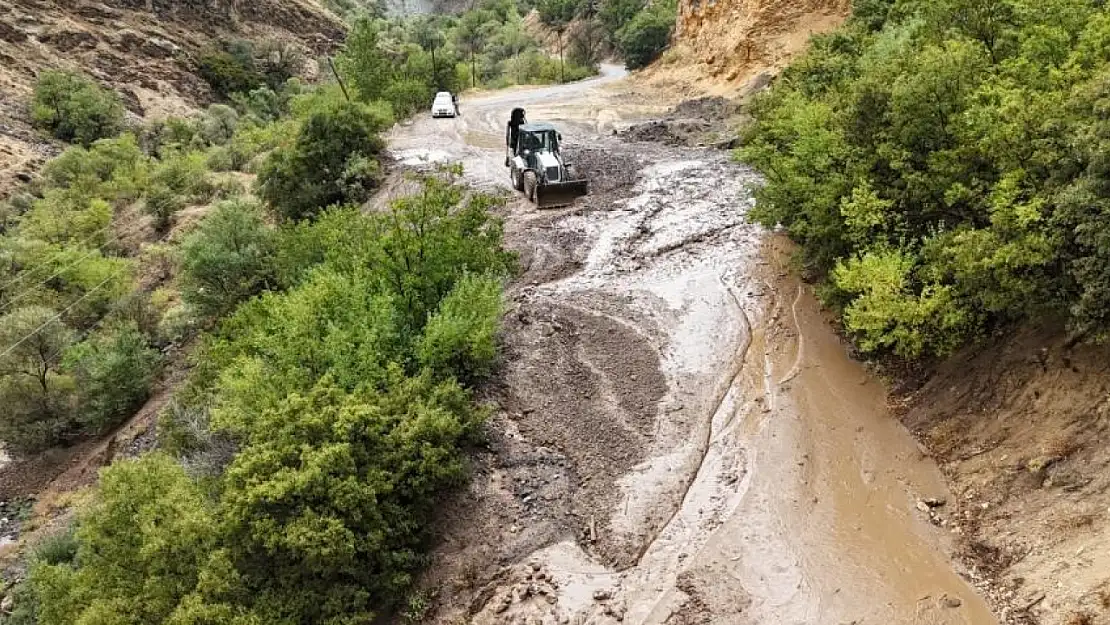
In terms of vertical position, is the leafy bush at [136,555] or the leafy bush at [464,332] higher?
the leafy bush at [464,332]

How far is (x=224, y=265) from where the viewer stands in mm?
25750

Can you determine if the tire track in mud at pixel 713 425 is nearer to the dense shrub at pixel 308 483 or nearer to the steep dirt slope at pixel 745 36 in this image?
the dense shrub at pixel 308 483

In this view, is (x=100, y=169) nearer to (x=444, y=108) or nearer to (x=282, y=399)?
(x=444, y=108)

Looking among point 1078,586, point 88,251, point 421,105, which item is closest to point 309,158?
point 88,251

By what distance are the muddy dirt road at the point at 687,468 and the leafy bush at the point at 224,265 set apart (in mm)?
11516

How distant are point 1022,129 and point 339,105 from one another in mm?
28903

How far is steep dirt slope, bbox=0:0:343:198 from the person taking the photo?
1916 inches

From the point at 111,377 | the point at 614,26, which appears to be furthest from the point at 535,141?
the point at 614,26

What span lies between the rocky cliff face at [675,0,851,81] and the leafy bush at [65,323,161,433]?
34.1m

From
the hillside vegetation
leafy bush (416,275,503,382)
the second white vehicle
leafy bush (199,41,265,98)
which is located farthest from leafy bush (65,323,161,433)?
leafy bush (199,41,265,98)

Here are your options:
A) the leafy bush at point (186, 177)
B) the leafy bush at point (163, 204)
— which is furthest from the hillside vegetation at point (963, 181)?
the leafy bush at point (186, 177)

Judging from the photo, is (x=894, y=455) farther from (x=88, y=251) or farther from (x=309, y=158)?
(x=88, y=251)

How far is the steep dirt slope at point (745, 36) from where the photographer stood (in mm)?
39312

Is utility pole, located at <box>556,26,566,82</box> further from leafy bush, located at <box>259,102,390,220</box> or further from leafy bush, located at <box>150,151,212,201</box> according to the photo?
leafy bush, located at <box>259,102,390,220</box>
